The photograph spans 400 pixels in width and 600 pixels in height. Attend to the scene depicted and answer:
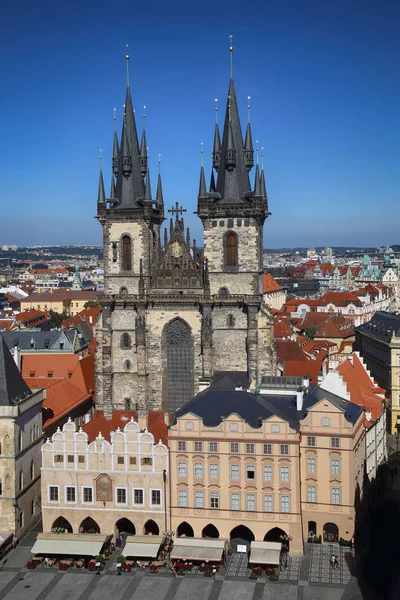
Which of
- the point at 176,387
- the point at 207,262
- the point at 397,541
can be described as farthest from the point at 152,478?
the point at 207,262

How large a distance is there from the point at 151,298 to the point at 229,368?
1057 centimetres

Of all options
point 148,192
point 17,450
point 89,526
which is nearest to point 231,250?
point 148,192

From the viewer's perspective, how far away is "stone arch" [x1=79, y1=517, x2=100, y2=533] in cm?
5497

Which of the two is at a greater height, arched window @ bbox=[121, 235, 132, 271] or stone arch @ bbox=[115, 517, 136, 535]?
arched window @ bbox=[121, 235, 132, 271]

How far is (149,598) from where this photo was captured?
1790 inches

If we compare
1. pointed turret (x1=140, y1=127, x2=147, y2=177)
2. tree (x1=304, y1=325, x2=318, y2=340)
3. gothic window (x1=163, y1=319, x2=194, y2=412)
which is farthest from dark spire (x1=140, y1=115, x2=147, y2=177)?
tree (x1=304, y1=325, x2=318, y2=340)

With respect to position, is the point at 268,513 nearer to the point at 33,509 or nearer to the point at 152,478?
the point at 152,478

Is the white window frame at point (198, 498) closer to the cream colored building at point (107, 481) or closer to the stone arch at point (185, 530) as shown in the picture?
the stone arch at point (185, 530)

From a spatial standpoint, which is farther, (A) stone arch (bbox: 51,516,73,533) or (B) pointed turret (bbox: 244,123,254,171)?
(B) pointed turret (bbox: 244,123,254,171)

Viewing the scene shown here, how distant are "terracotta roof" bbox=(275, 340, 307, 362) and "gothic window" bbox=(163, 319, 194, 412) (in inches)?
990

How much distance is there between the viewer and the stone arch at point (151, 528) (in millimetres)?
54094

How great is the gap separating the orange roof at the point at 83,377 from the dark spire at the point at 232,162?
2507 cm

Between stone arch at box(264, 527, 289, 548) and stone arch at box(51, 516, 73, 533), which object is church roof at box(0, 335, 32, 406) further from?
stone arch at box(264, 527, 289, 548)

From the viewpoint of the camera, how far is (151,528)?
5444 centimetres
